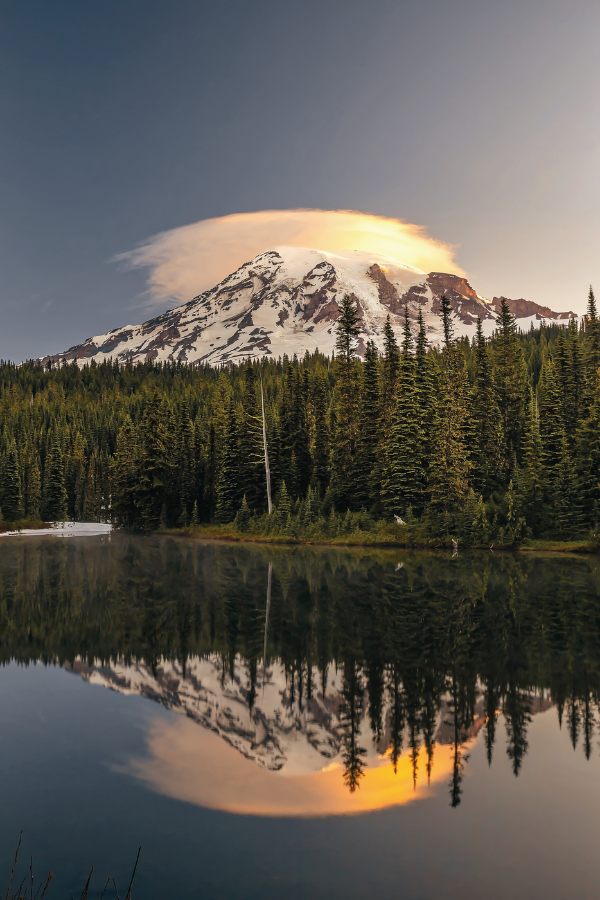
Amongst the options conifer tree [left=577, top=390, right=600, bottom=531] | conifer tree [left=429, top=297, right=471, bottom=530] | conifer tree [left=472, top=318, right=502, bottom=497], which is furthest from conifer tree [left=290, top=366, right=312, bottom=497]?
conifer tree [left=577, top=390, right=600, bottom=531]

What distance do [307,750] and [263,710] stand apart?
197cm

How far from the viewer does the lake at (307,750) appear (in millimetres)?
6648

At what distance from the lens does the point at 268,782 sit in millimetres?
8859

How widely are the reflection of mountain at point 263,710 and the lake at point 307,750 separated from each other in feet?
0.16

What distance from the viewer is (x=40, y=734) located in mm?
10766

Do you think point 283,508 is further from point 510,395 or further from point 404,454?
point 510,395

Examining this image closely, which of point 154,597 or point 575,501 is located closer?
point 154,597

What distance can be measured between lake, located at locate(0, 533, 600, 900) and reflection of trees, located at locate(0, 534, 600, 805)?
76 millimetres

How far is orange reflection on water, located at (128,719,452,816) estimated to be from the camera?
8.10 meters

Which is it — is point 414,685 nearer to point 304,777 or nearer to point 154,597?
point 304,777

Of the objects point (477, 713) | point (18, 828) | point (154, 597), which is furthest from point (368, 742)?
point (154, 597)

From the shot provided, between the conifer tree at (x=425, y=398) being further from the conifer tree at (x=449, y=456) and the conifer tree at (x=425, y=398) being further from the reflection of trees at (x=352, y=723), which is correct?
the reflection of trees at (x=352, y=723)

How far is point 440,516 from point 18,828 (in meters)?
43.1

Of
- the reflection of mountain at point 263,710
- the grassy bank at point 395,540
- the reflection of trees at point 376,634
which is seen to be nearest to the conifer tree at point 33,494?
the grassy bank at point 395,540
